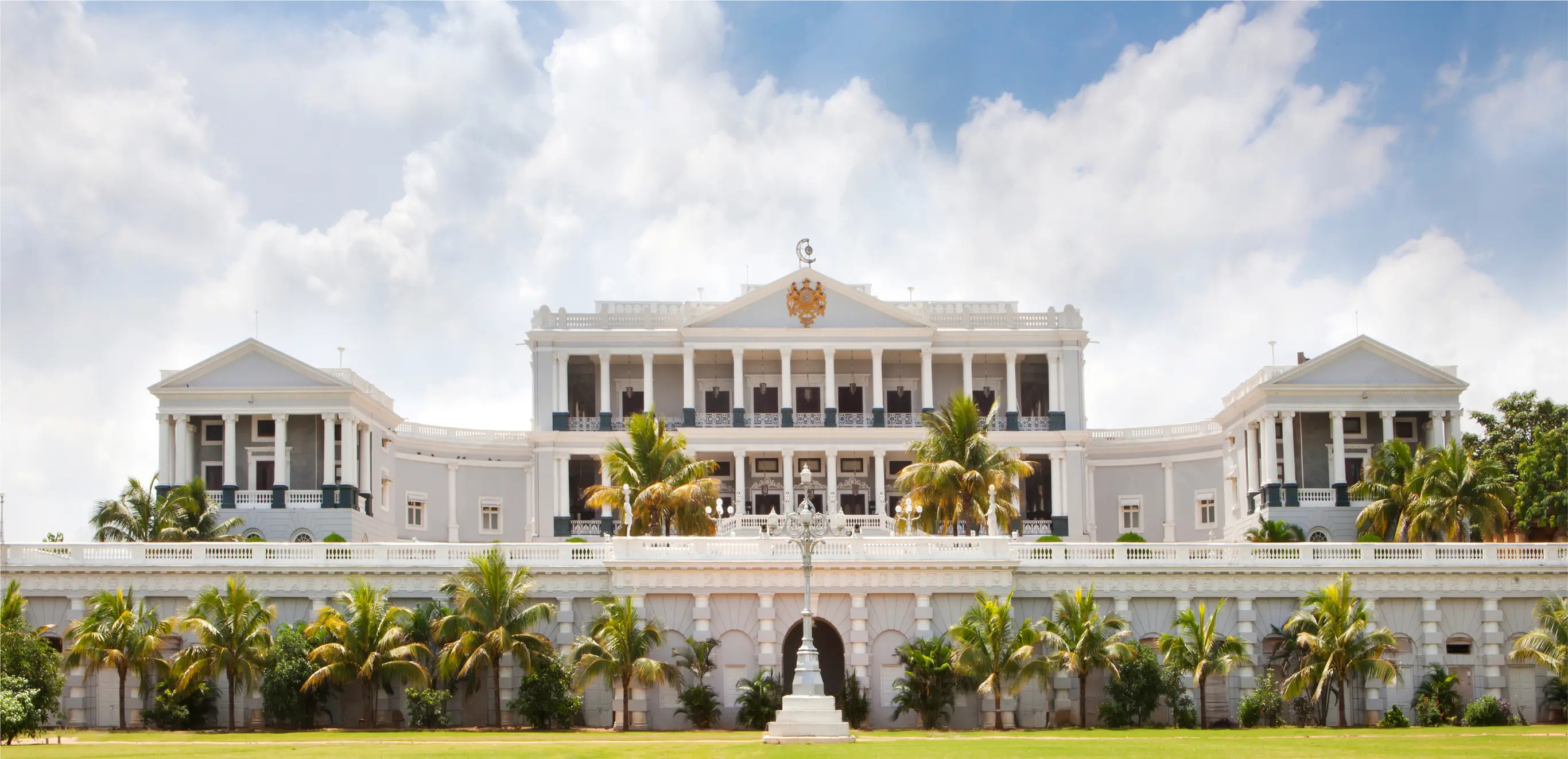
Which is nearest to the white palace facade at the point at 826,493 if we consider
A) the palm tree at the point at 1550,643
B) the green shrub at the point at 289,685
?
the palm tree at the point at 1550,643

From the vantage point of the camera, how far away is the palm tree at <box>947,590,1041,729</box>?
50688 millimetres

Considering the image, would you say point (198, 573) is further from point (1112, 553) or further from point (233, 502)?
point (1112, 553)

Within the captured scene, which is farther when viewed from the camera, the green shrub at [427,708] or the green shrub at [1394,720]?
the green shrub at [1394,720]

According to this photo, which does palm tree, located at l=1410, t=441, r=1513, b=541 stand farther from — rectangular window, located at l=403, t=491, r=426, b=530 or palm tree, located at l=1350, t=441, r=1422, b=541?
rectangular window, located at l=403, t=491, r=426, b=530

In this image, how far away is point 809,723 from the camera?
44500mm

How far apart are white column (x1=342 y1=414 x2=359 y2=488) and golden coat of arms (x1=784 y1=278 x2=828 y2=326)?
800 inches

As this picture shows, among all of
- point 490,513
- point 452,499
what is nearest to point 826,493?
point 490,513

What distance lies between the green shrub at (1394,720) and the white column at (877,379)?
1356 inches

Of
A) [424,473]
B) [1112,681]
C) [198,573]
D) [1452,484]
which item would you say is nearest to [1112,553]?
[1112,681]

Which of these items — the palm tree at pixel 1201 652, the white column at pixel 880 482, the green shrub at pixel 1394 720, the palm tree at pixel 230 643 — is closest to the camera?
the palm tree at pixel 230 643

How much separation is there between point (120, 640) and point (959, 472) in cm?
2633

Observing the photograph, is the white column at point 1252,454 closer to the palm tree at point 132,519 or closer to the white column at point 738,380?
the white column at point 738,380

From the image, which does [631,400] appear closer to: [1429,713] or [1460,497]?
[1460,497]

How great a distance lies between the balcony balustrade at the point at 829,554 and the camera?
176 ft
